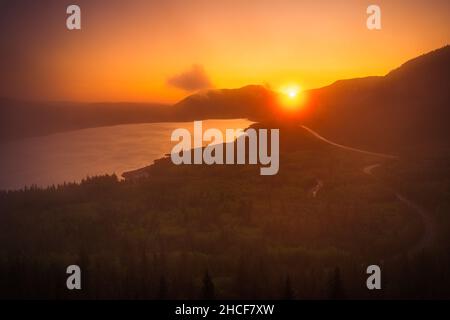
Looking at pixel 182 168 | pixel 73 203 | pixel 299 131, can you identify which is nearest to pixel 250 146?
pixel 182 168

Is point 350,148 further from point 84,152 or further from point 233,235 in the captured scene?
point 84,152

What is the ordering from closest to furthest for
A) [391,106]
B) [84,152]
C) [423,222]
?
[423,222] → [84,152] → [391,106]

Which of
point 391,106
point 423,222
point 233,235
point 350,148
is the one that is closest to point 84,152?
point 350,148

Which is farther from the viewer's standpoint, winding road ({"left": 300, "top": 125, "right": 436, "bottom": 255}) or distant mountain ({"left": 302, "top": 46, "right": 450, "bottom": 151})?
distant mountain ({"left": 302, "top": 46, "right": 450, "bottom": 151})

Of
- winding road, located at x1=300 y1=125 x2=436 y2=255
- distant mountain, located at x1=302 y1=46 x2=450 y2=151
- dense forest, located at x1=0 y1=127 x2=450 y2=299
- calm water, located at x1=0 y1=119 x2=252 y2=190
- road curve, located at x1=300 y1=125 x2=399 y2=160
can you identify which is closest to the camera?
dense forest, located at x1=0 y1=127 x2=450 y2=299

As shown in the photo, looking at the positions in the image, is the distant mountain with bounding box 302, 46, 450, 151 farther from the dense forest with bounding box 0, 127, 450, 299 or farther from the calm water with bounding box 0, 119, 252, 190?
the dense forest with bounding box 0, 127, 450, 299

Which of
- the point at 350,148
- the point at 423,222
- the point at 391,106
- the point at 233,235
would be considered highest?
the point at 391,106

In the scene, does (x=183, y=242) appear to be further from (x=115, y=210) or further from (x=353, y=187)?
(x=353, y=187)

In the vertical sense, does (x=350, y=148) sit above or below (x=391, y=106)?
below

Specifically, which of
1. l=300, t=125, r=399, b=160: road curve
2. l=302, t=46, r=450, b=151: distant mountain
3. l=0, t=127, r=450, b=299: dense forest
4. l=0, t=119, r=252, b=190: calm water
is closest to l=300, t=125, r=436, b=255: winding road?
l=0, t=127, r=450, b=299: dense forest
